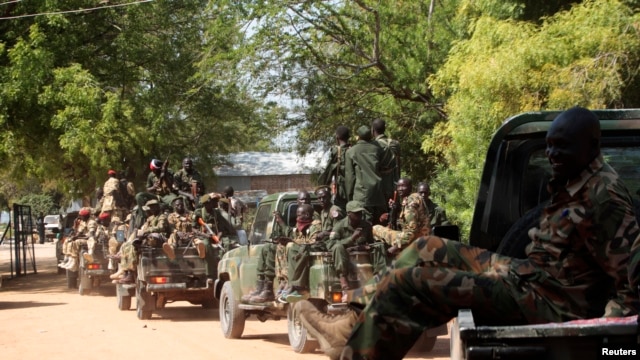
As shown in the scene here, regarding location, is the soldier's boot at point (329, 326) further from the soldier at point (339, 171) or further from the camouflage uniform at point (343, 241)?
the soldier at point (339, 171)

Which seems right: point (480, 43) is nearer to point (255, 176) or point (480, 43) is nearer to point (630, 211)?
point (630, 211)

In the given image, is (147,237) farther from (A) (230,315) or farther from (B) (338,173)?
(B) (338,173)

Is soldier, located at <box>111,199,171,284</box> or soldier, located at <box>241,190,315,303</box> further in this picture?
soldier, located at <box>111,199,171,284</box>

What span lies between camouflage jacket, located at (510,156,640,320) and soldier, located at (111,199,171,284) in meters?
12.9

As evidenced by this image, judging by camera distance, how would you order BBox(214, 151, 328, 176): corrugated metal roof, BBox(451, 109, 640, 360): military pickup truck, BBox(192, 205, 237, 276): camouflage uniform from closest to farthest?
BBox(451, 109, 640, 360): military pickup truck, BBox(192, 205, 237, 276): camouflage uniform, BBox(214, 151, 328, 176): corrugated metal roof

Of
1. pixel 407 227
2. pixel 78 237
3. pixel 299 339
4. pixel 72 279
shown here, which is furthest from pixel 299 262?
pixel 72 279

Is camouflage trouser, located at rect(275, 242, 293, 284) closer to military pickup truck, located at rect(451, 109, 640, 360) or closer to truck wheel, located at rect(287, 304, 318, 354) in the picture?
truck wheel, located at rect(287, 304, 318, 354)

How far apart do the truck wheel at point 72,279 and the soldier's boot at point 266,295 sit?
14.1 meters

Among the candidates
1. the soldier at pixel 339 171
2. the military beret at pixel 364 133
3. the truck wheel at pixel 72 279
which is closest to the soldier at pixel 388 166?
the military beret at pixel 364 133

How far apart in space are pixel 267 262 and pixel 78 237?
1264cm

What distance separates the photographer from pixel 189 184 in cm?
1861

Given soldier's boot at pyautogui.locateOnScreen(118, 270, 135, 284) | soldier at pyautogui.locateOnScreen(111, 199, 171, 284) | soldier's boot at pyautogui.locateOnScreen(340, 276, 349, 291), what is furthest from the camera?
soldier's boot at pyautogui.locateOnScreen(118, 270, 135, 284)

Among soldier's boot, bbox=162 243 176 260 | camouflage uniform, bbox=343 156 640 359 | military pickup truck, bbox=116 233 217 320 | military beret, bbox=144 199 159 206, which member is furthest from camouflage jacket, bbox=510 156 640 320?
military beret, bbox=144 199 159 206

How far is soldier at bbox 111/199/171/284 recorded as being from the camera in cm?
1664
